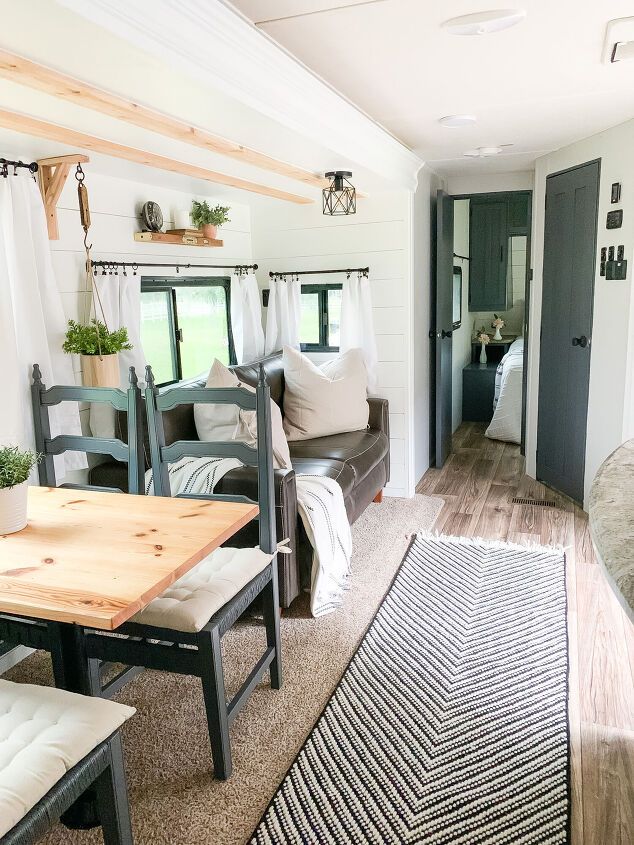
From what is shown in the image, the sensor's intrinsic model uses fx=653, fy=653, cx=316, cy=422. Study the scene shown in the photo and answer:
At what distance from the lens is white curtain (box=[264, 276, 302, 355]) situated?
4.59 m

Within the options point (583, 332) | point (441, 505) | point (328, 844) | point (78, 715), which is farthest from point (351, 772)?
point (583, 332)

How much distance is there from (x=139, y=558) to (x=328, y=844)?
0.92m

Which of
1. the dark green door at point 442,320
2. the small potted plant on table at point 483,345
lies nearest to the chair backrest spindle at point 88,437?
the dark green door at point 442,320

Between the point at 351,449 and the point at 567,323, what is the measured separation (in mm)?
1739

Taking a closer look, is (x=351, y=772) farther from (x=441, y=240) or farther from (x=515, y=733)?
(x=441, y=240)

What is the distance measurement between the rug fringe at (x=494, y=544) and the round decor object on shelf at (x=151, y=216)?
7.44 ft

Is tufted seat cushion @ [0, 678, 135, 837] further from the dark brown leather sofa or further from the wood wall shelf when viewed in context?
the wood wall shelf

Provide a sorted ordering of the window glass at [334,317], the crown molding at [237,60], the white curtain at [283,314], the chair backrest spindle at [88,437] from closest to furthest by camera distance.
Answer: the crown molding at [237,60], the chair backrest spindle at [88,437], the white curtain at [283,314], the window glass at [334,317]

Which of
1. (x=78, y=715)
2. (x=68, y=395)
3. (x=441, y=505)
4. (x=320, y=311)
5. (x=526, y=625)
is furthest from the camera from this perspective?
(x=320, y=311)

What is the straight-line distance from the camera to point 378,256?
4.38 meters

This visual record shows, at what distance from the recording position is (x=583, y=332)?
13.4ft

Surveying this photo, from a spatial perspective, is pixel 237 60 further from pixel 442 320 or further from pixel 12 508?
pixel 442 320

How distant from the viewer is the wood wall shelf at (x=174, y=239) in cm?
338

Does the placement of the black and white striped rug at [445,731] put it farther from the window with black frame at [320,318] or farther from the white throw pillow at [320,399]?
the window with black frame at [320,318]
